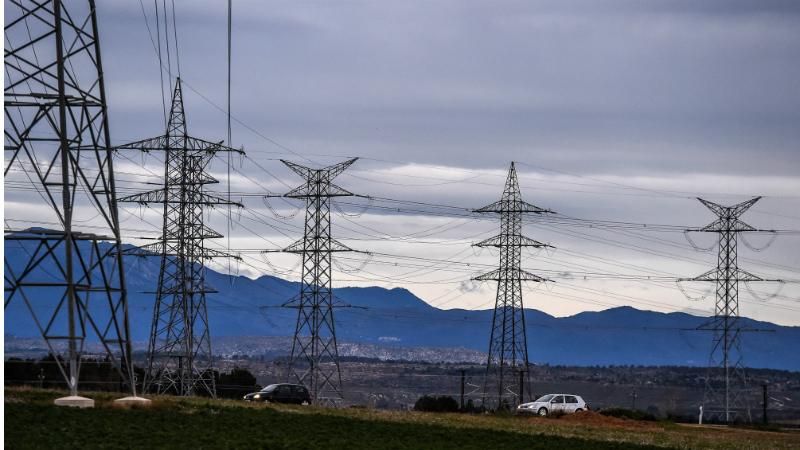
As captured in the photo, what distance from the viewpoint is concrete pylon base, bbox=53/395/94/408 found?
56531 millimetres

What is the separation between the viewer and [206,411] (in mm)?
60156

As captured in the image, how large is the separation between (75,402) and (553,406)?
51.5 meters

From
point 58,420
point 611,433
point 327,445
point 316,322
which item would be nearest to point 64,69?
point 58,420

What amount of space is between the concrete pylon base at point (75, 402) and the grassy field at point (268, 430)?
0.64 meters

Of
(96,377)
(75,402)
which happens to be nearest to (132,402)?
(75,402)

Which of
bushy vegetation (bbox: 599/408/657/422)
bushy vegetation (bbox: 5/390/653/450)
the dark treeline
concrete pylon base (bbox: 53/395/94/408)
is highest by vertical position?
the dark treeline

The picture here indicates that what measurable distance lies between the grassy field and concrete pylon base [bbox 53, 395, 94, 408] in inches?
25.0

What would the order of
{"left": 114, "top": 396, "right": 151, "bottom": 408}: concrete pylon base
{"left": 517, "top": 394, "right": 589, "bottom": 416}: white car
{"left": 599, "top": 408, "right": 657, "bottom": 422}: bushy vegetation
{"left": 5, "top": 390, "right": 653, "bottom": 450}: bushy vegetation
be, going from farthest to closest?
{"left": 599, "top": 408, "right": 657, "bottom": 422}: bushy vegetation
{"left": 517, "top": 394, "right": 589, "bottom": 416}: white car
{"left": 114, "top": 396, "right": 151, "bottom": 408}: concrete pylon base
{"left": 5, "top": 390, "right": 653, "bottom": 450}: bushy vegetation

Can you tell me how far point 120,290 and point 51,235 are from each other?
3368 mm

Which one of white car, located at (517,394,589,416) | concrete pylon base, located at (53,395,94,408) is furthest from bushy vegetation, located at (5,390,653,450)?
white car, located at (517,394,589,416)

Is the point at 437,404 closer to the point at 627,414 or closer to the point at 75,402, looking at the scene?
the point at 627,414

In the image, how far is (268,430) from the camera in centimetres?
5325

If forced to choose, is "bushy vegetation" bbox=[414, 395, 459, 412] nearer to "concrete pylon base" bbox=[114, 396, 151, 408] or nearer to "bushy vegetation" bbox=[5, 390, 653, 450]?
"bushy vegetation" bbox=[5, 390, 653, 450]

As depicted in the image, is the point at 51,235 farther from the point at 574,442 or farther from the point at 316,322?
the point at 316,322
